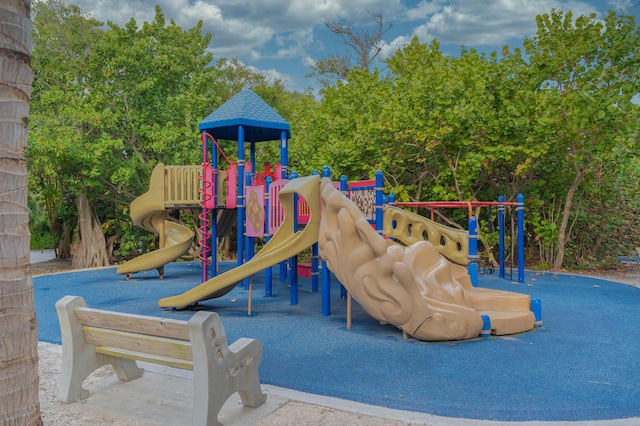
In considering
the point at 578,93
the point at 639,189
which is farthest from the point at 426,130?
the point at 639,189

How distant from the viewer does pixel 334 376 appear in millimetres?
4359

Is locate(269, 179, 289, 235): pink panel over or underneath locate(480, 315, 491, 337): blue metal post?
over

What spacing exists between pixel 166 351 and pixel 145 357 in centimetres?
34

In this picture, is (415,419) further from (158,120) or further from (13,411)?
(158,120)

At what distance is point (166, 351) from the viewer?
3.35 m

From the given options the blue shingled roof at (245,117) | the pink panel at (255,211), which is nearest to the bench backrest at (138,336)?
the pink panel at (255,211)

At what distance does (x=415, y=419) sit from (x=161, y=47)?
1468 centimetres

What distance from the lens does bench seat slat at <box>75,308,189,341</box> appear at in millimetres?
3250

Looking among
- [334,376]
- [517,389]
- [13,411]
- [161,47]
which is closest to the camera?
[13,411]

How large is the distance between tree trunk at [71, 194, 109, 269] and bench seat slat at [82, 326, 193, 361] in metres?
12.4

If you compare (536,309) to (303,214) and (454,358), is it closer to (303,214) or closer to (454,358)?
(454,358)

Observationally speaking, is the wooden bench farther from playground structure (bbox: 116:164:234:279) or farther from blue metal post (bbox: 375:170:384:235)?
playground structure (bbox: 116:164:234:279)

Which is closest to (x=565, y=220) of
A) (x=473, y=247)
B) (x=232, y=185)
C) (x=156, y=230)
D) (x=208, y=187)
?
(x=473, y=247)

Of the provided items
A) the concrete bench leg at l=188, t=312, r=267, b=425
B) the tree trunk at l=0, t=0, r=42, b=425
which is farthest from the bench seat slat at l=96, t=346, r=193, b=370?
the tree trunk at l=0, t=0, r=42, b=425
